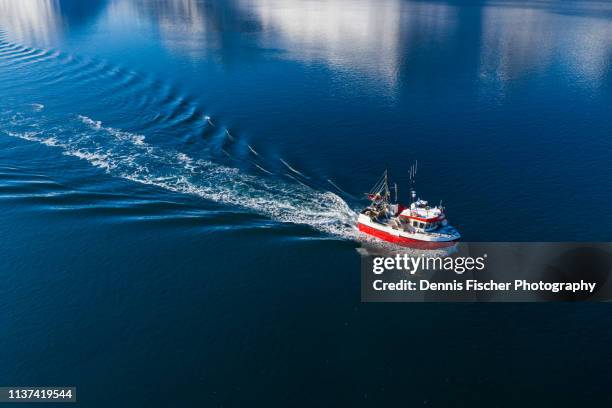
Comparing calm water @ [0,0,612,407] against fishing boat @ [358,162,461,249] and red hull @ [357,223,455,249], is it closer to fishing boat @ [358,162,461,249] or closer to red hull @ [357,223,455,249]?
red hull @ [357,223,455,249]

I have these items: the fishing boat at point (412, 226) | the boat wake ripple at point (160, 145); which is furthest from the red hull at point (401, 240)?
the boat wake ripple at point (160, 145)

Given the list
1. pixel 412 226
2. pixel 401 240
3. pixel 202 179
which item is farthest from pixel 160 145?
pixel 412 226

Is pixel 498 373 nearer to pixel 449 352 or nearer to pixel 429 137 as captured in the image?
pixel 449 352

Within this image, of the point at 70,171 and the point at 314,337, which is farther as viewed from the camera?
the point at 70,171

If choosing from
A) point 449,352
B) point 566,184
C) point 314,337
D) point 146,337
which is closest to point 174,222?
point 146,337

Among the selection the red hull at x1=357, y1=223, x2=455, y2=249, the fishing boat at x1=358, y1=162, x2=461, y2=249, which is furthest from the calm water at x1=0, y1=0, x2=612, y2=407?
the fishing boat at x1=358, y1=162, x2=461, y2=249

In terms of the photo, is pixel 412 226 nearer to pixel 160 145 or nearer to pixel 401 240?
pixel 401 240
